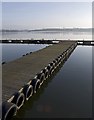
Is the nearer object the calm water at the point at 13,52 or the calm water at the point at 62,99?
the calm water at the point at 62,99

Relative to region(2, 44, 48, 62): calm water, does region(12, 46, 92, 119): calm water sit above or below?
below

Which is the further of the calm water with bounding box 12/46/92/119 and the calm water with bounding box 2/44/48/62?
the calm water with bounding box 2/44/48/62

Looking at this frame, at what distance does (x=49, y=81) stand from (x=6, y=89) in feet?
27.4

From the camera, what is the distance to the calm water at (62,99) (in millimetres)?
13430

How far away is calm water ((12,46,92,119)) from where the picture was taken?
1343 centimetres

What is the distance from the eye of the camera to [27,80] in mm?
15500

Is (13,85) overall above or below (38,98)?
above

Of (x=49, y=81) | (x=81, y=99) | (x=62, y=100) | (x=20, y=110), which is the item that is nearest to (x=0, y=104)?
(x=20, y=110)

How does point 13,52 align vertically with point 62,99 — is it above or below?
above

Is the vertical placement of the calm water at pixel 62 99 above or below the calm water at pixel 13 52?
below

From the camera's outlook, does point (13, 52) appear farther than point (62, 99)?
Yes

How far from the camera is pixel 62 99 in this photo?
51.3ft

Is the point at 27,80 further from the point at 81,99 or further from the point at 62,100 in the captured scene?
the point at 81,99

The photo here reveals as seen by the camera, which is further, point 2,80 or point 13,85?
point 2,80
